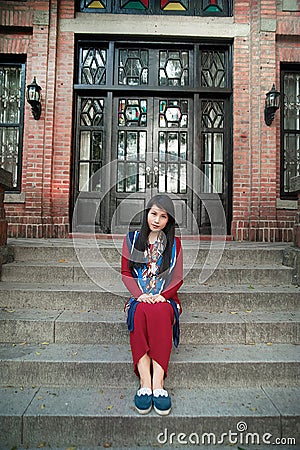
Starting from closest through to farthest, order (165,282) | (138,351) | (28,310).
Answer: (138,351), (165,282), (28,310)

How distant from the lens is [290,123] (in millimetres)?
5945

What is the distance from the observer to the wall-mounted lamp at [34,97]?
5.29 metres

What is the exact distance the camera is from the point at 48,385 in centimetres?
242

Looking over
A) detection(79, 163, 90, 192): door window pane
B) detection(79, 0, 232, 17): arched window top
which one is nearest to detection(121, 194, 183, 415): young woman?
detection(79, 163, 90, 192): door window pane

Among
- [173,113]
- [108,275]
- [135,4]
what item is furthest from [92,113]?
[108,275]

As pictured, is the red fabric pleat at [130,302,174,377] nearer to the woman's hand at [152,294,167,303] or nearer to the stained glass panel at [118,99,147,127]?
the woman's hand at [152,294,167,303]

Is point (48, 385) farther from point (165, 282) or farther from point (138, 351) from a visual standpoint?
point (165, 282)

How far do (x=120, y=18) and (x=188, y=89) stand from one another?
170cm

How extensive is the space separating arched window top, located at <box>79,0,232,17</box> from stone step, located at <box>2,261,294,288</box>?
4.86m

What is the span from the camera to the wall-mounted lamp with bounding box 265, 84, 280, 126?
17.4 feet

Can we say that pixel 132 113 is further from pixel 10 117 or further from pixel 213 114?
pixel 10 117

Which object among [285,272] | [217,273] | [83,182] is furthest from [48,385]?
[83,182]

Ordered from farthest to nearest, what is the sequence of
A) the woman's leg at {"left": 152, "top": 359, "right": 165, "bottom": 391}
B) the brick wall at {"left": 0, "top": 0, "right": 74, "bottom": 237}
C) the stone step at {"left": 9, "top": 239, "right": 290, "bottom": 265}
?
the brick wall at {"left": 0, "top": 0, "right": 74, "bottom": 237}, the stone step at {"left": 9, "top": 239, "right": 290, "bottom": 265}, the woman's leg at {"left": 152, "top": 359, "right": 165, "bottom": 391}

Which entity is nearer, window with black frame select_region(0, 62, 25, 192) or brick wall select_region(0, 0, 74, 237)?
brick wall select_region(0, 0, 74, 237)
